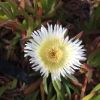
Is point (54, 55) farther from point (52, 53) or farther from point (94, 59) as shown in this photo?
point (94, 59)

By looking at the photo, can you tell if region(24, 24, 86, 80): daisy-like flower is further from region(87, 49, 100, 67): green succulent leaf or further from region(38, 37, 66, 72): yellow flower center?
region(87, 49, 100, 67): green succulent leaf

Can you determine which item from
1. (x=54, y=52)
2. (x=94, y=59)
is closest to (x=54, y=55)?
(x=54, y=52)

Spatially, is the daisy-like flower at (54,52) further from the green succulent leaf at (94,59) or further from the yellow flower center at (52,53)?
the green succulent leaf at (94,59)

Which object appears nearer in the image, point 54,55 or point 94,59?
point 54,55

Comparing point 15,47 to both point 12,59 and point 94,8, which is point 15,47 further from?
point 94,8

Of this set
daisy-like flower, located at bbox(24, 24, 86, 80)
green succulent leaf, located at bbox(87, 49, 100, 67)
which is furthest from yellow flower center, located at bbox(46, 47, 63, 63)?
green succulent leaf, located at bbox(87, 49, 100, 67)

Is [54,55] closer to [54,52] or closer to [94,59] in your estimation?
[54,52]

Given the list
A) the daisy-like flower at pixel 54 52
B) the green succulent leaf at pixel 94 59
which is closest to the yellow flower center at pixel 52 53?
the daisy-like flower at pixel 54 52

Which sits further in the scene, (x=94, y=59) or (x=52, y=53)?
(x=94, y=59)
